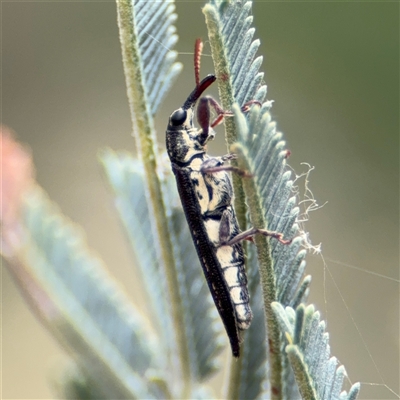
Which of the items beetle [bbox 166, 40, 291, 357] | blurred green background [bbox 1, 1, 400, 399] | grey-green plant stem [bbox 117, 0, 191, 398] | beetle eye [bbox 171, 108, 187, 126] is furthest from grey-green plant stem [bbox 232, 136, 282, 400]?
blurred green background [bbox 1, 1, 400, 399]

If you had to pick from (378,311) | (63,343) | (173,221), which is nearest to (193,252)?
(173,221)

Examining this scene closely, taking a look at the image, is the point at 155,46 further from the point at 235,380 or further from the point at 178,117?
the point at 235,380

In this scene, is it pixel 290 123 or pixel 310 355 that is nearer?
pixel 310 355

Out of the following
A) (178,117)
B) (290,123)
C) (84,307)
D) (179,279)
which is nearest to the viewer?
(179,279)

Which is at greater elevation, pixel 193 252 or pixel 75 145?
pixel 75 145

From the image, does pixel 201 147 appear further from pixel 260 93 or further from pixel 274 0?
pixel 274 0

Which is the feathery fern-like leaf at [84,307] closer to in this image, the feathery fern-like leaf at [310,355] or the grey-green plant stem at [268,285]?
the grey-green plant stem at [268,285]

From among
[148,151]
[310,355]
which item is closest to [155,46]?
[148,151]
